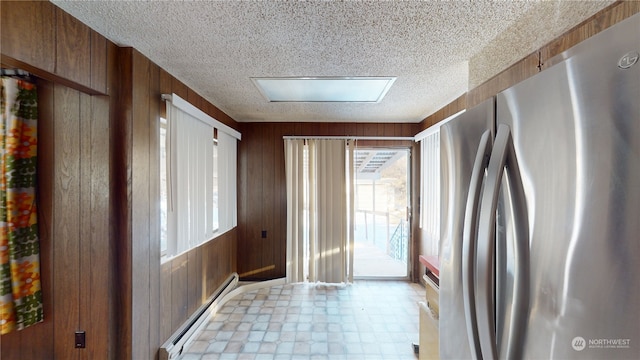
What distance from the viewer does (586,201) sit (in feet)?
1.55

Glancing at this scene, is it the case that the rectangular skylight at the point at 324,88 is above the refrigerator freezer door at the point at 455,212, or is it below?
above

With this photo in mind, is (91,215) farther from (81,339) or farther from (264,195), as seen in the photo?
(264,195)

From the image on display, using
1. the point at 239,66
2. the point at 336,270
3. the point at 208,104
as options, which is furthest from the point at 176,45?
the point at 336,270

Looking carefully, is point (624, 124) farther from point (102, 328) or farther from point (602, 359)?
point (102, 328)

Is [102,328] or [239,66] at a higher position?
[239,66]

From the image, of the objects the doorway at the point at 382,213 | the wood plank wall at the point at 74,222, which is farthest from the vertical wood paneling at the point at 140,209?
the doorway at the point at 382,213

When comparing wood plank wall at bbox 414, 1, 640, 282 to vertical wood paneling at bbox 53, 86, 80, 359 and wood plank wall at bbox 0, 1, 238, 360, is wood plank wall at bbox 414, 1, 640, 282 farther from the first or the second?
vertical wood paneling at bbox 53, 86, 80, 359

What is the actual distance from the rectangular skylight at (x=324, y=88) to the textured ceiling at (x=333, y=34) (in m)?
0.11

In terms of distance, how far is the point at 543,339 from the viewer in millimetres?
540

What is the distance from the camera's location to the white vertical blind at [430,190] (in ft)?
9.19

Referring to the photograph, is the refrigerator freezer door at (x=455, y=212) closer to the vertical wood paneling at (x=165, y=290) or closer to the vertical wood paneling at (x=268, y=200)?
the vertical wood paneling at (x=165, y=290)

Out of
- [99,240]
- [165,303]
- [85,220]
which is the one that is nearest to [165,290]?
[165,303]

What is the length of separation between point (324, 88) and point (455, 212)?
1.72 m

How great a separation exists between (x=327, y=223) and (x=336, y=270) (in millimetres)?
649
